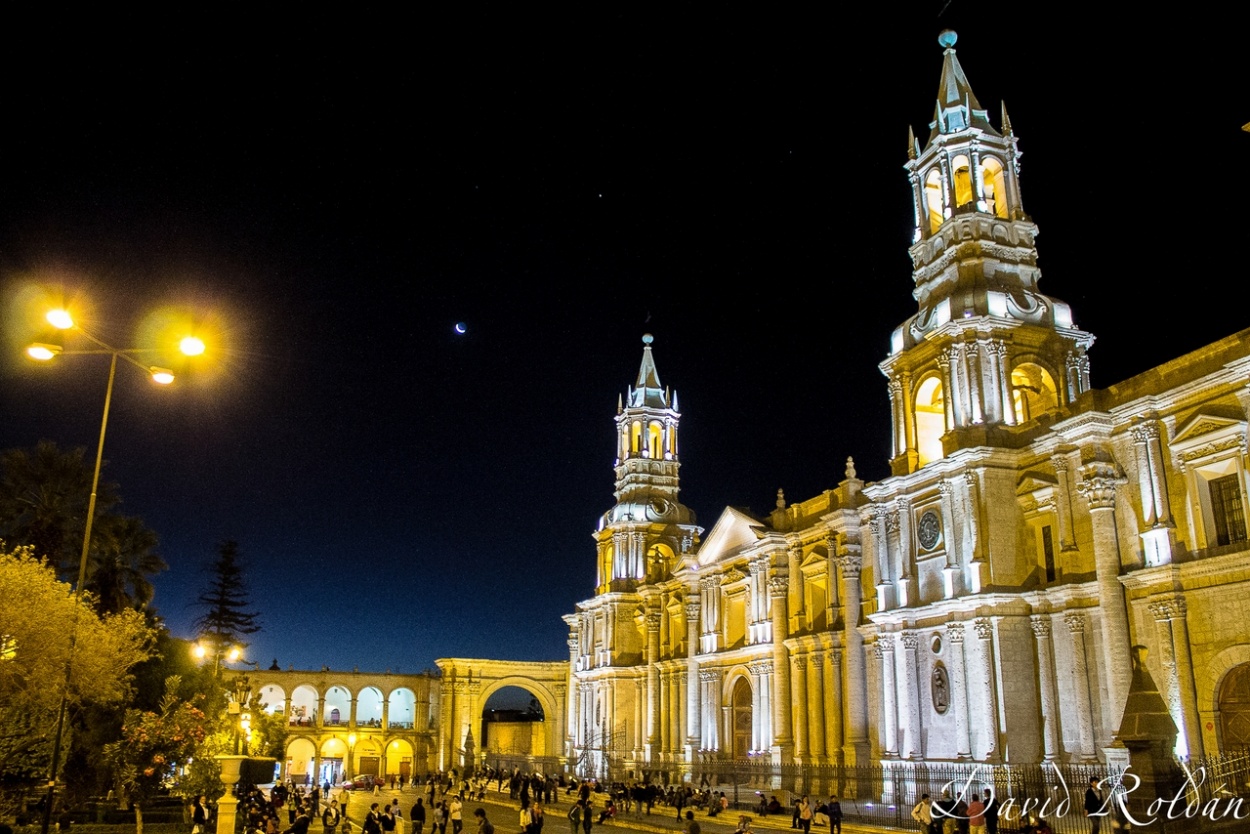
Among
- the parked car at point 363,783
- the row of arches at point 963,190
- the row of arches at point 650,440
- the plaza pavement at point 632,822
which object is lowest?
the parked car at point 363,783

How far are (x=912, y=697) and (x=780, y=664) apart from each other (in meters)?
9.92

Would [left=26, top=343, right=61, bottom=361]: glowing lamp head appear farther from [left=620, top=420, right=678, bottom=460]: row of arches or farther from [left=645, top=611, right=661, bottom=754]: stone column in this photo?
[left=620, top=420, right=678, bottom=460]: row of arches

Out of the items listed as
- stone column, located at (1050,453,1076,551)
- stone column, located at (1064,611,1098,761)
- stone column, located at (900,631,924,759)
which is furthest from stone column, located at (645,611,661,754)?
stone column, located at (1050,453,1076,551)

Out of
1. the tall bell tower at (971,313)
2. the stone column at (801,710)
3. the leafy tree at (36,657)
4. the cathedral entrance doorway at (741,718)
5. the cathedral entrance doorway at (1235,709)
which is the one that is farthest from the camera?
the cathedral entrance doorway at (741,718)

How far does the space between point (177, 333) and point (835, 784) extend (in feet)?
90.7

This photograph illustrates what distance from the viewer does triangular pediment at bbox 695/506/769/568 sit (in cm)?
4600

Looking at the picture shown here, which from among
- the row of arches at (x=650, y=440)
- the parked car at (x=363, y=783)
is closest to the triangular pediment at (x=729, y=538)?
the row of arches at (x=650, y=440)

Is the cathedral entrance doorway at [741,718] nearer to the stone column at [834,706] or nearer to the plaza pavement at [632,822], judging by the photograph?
the plaza pavement at [632,822]

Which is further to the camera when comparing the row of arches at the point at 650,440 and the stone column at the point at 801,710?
the row of arches at the point at 650,440

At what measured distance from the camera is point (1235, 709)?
23812 millimetres

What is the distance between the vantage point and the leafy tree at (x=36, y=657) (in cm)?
1800

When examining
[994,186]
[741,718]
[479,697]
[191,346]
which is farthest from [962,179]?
[479,697]

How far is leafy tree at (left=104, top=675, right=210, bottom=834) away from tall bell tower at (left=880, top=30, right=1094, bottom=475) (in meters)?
21.4

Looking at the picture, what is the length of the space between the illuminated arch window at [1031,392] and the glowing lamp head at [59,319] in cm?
2605
